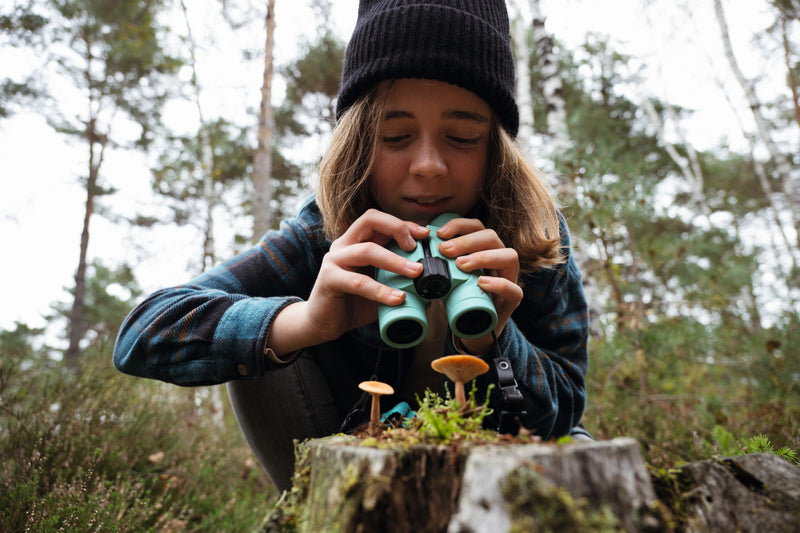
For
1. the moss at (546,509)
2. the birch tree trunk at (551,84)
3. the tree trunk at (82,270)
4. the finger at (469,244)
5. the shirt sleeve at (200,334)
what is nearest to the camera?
the moss at (546,509)

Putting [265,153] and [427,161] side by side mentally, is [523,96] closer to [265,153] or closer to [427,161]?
[265,153]

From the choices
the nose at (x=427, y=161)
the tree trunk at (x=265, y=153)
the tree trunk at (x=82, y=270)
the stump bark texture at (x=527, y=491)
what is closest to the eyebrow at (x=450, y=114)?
the nose at (x=427, y=161)

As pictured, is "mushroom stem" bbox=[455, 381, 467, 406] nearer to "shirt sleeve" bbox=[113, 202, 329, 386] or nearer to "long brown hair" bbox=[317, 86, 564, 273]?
"shirt sleeve" bbox=[113, 202, 329, 386]

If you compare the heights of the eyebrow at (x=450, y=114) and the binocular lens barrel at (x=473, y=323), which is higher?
the eyebrow at (x=450, y=114)

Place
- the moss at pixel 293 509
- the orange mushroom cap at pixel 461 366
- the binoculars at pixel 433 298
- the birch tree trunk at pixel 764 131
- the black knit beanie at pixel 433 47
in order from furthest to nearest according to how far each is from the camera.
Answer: the birch tree trunk at pixel 764 131, the black knit beanie at pixel 433 47, the binoculars at pixel 433 298, the orange mushroom cap at pixel 461 366, the moss at pixel 293 509

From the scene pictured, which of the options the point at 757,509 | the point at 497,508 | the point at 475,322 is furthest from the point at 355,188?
the point at 757,509

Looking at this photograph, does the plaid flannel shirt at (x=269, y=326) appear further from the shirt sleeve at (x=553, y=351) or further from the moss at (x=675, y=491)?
the moss at (x=675, y=491)

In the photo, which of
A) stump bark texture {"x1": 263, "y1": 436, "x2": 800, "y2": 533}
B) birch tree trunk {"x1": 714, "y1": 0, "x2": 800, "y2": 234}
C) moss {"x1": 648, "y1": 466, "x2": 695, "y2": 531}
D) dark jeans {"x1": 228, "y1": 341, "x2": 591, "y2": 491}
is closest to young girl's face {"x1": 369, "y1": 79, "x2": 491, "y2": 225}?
dark jeans {"x1": 228, "y1": 341, "x2": 591, "y2": 491}

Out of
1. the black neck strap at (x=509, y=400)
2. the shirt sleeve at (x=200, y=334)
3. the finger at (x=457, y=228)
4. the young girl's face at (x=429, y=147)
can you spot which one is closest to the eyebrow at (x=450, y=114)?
the young girl's face at (x=429, y=147)

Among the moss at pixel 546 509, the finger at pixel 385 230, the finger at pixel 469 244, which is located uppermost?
the finger at pixel 385 230

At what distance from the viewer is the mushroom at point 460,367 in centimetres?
Answer: 102

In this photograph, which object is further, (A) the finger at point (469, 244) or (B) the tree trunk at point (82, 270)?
(B) the tree trunk at point (82, 270)

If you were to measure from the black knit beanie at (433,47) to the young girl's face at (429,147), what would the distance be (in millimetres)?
55

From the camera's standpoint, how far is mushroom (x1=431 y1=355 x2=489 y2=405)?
1.02 meters
